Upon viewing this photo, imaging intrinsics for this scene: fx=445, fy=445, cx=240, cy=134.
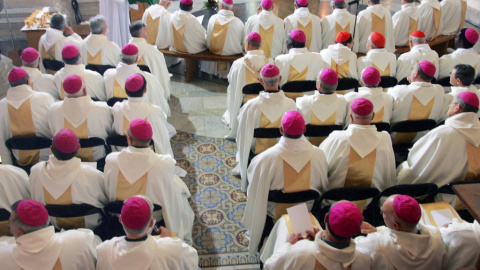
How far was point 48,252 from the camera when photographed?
2.90 m

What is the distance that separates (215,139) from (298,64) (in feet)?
4.92

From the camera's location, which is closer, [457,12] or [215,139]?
[215,139]

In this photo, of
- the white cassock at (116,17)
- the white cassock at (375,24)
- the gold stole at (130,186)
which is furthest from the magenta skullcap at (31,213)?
the white cassock at (375,24)

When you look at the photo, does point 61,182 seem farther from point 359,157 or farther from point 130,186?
point 359,157

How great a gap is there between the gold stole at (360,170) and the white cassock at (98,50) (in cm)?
389

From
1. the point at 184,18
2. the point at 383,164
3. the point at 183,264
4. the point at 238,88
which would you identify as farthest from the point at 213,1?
the point at 183,264

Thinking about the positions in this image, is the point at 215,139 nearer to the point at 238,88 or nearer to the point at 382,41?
the point at 238,88

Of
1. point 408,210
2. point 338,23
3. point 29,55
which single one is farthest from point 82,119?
point 338,23

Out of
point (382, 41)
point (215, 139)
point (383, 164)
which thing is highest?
point (382, 41)

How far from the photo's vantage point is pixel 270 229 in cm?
407

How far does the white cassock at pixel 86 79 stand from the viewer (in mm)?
5367

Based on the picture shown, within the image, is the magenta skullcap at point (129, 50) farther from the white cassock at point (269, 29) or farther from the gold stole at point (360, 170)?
the gold stole at point (360, 170)

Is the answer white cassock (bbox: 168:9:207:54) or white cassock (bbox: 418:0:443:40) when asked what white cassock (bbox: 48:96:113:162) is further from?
white cassock (bbox: 418:0:443:40)

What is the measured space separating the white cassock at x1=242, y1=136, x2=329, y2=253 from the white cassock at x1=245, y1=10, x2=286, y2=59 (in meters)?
3.64
